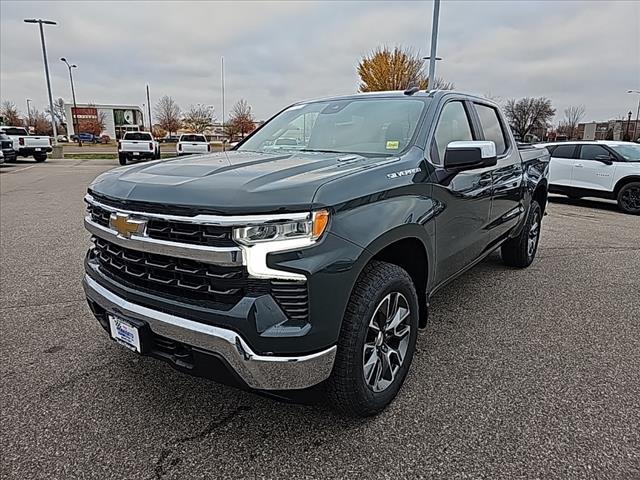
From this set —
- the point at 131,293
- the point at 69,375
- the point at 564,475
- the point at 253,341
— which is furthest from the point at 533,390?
the point at 69,375

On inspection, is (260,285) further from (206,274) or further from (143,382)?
(143,382)

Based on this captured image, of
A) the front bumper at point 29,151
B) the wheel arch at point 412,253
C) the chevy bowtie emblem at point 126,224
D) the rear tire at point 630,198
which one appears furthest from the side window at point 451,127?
the front bumper at point 29,151

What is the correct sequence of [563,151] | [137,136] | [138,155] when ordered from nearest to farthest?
[563,151] < [138,155] < [137,136]

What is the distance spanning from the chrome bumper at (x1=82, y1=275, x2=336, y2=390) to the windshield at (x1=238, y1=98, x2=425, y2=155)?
4.81 ft

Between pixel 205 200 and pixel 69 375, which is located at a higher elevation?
pixel 205 200

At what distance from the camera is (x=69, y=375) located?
2.89 m

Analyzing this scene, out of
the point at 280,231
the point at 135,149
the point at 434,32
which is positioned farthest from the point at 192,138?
the point at 280,231

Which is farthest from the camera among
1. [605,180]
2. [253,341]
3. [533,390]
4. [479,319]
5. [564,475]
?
[605,180]

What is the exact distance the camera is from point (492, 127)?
4.26 m

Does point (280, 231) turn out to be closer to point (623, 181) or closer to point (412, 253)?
point (412, 253)

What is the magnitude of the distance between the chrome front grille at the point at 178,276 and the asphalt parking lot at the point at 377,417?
0.77 m

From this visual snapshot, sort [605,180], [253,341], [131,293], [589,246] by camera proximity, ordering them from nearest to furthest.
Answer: [253,341] < [131,293] < [589,246] < [605,180]

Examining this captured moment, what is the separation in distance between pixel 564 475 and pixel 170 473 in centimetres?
177

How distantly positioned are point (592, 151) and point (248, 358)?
11.4m
